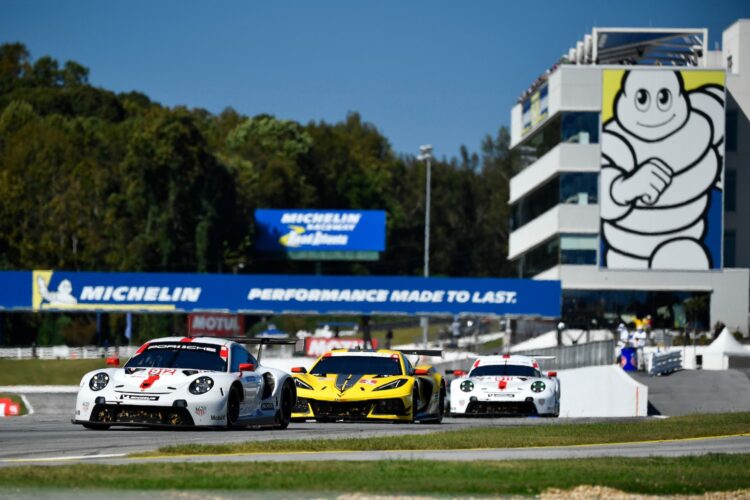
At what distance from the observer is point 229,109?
152 metres

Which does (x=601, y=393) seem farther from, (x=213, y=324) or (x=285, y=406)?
(x=213, y=324)

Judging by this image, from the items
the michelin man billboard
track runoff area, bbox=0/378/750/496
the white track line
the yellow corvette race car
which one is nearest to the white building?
the michelin man billboard

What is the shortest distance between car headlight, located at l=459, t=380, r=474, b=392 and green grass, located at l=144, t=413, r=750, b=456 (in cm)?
512

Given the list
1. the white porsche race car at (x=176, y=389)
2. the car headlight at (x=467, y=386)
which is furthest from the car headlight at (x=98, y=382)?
the car headlight at (x=467, y=386)

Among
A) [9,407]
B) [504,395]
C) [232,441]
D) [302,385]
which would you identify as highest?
[302,385]

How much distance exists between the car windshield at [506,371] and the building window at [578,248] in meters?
46.1

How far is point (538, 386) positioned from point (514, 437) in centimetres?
1038

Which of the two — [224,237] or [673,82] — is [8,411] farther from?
[224,237]

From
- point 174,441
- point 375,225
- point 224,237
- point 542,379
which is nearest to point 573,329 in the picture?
point 375,225

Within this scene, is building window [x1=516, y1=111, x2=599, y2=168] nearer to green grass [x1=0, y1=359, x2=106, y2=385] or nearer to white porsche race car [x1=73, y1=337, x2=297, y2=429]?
green grass [x1=0, y1=359, x2=106, y2=385]

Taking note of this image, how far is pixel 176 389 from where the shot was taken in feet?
63.6

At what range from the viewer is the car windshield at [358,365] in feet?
80.4

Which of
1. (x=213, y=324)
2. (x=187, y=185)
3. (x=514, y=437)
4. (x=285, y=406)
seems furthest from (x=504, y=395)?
(x=187, y=185)

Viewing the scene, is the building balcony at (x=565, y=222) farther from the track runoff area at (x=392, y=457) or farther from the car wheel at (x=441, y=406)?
the car wheel at (x=441, y=406)
